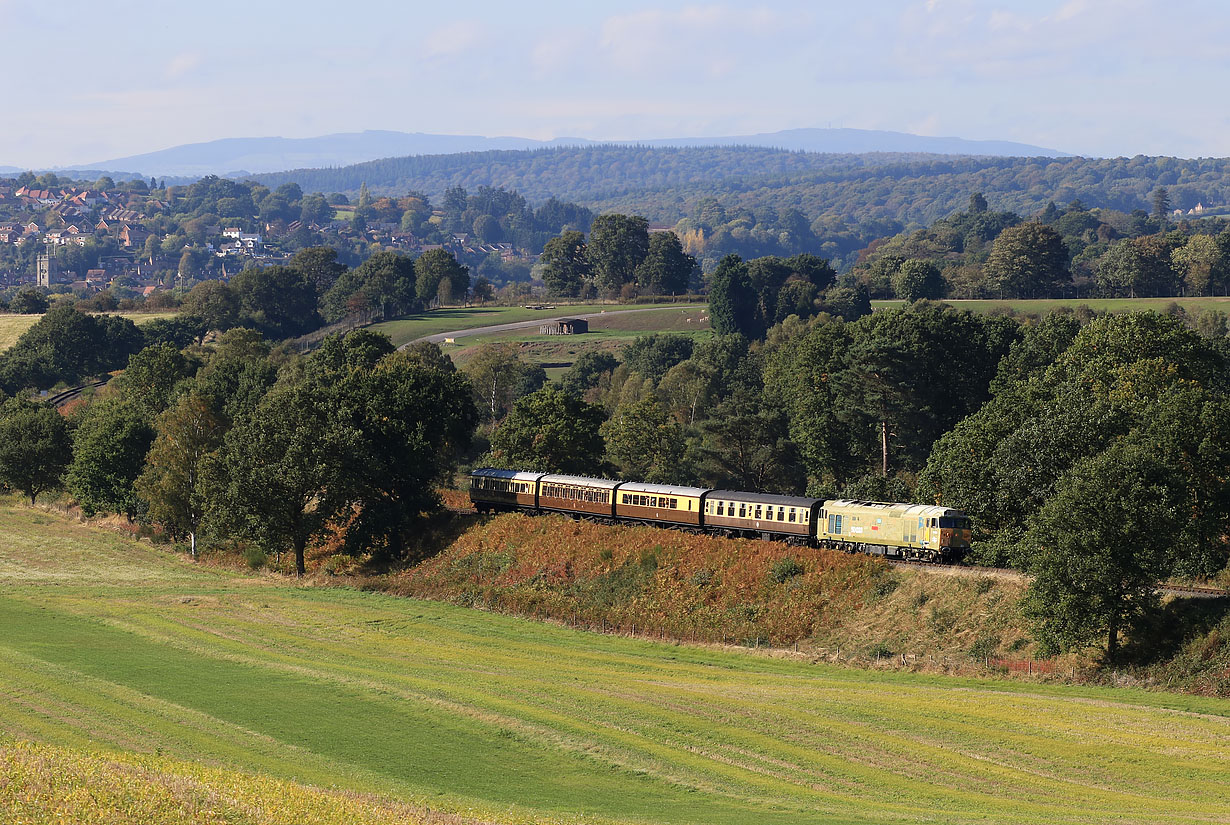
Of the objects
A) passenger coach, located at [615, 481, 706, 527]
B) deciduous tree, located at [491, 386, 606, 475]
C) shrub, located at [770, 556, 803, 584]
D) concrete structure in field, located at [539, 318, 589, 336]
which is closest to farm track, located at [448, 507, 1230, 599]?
shrub, located at [770, 556, 803, 584]

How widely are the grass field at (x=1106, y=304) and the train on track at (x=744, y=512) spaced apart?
9735 centimetres

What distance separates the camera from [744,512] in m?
68.7

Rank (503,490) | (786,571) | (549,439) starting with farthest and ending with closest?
(549,439), (503,490), (786,571)

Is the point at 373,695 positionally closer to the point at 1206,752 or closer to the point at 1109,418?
the point at 1206,752

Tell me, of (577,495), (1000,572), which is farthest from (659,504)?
(1000,572)

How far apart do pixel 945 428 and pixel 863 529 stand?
3782cm

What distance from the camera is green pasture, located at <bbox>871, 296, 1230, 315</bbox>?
159150 millimetres

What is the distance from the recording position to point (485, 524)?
261 feet

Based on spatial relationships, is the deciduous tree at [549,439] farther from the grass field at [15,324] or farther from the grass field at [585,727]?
the grass field at [15,324]

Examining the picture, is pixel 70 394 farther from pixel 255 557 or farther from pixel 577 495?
pixel 577 495

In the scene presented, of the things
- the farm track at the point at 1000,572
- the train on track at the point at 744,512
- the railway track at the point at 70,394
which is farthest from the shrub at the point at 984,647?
the railway track at the point at 70,394

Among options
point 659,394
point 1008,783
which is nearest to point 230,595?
point 1008,783

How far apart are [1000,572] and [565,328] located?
433ft

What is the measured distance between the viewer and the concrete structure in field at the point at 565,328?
186 meters
